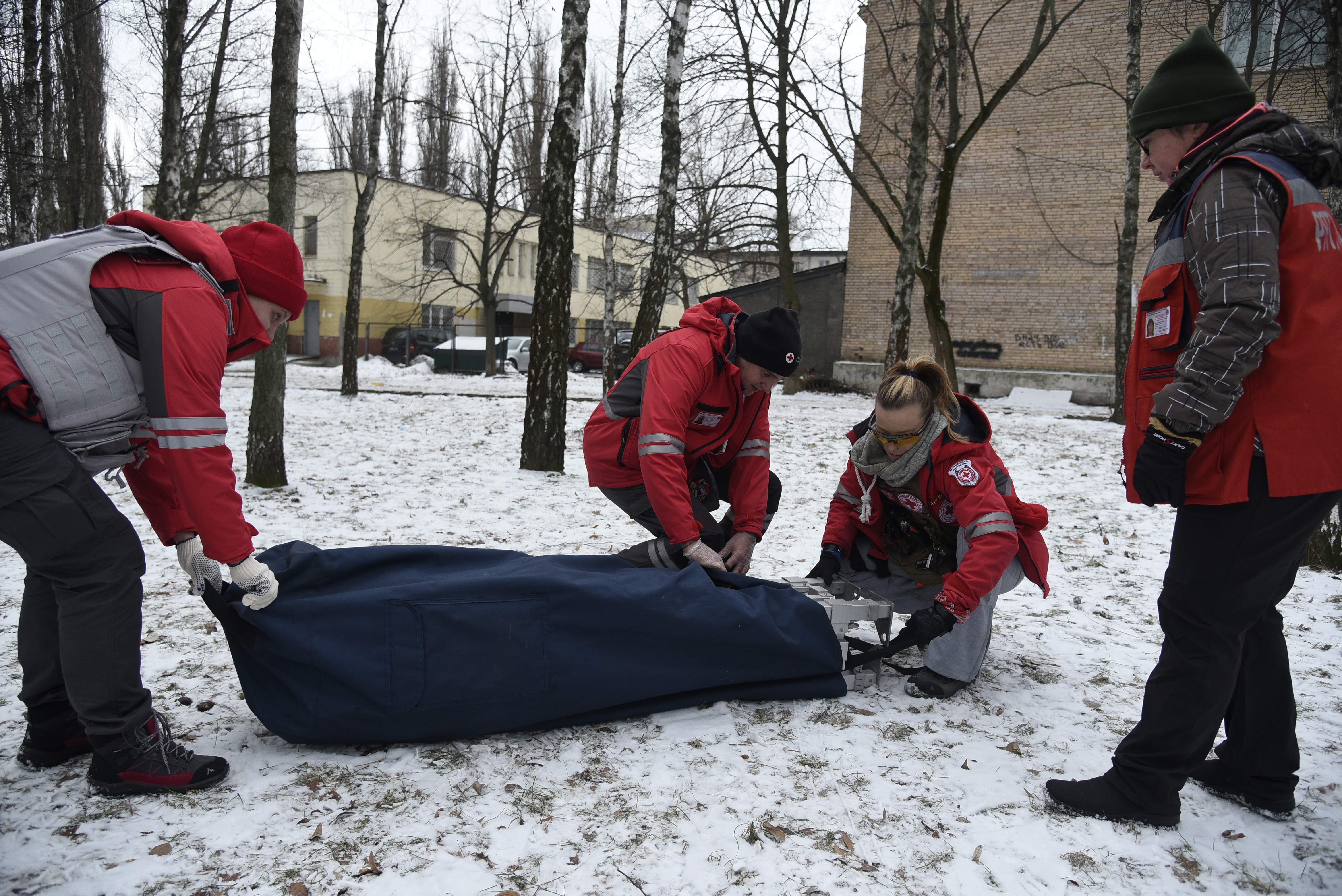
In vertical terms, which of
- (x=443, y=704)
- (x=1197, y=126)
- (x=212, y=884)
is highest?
(x=1197, y=126)

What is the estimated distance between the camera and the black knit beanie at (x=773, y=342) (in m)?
3.03

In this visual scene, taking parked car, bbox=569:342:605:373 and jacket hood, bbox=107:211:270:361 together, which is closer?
jacket hood, bbox=107:211:270:361

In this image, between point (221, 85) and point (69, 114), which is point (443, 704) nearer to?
point (69, 114)

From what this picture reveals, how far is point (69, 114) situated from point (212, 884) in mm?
13586

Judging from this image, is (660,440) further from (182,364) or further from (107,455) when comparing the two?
(107,455)

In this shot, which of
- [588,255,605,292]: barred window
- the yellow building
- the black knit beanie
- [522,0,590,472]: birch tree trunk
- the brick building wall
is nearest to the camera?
the black knit beanie

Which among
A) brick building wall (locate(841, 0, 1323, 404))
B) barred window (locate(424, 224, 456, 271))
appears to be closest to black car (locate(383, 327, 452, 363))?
barred window (locate(424, 224, 456, 271))

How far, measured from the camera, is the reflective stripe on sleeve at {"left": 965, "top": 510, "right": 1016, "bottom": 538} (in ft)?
8.93

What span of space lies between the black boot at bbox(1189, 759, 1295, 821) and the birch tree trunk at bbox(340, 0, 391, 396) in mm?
12531

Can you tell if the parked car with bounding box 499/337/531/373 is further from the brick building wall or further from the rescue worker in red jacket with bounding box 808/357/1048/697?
the rescue worker in red jacket with bounding box 808/357/1048/697

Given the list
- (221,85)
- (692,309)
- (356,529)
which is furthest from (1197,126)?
(221,85)

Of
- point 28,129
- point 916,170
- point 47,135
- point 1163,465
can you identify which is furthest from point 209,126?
point 1163,465

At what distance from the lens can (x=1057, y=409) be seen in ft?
48.0

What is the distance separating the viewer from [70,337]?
1.97 metres
